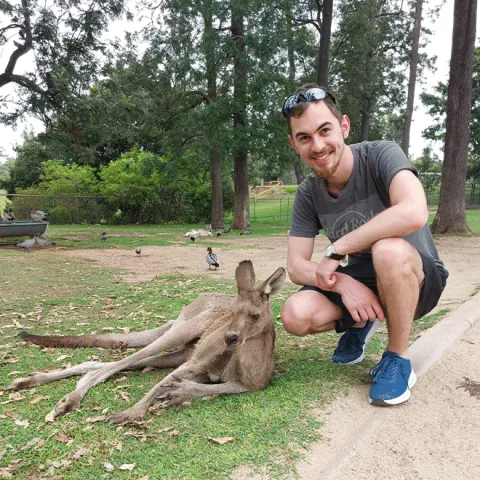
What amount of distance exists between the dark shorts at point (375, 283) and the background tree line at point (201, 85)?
10.5 m

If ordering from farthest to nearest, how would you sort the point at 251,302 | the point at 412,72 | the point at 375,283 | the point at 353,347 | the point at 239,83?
the point at 412,72 < the point at 239,83 < the point at 353,347 < the point at 375,283 < the point at 251,302

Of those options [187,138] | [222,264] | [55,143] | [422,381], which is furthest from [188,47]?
[422,381]

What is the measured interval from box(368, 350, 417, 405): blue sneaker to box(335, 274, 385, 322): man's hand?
10.3 inches

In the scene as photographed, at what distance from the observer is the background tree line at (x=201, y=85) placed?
12.4m

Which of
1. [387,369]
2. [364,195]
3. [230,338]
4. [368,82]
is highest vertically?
[368,82]

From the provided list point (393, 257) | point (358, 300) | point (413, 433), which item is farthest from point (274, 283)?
point (413, 433)

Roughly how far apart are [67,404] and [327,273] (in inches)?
64.2

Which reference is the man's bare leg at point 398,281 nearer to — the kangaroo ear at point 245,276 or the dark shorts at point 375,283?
the dark shorts at point 375,283

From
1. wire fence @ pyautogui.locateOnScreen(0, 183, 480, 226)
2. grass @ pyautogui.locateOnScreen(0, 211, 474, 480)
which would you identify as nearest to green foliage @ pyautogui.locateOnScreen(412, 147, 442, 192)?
wire fence @ pyautogui.locateOnScreen(0, 183, 480, 226)

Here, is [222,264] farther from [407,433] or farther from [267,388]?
[407,433]

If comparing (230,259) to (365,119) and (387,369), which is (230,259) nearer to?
(387,369)

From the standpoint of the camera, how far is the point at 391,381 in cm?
264

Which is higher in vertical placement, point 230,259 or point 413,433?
point 413,433

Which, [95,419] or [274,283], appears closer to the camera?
[95,419]
